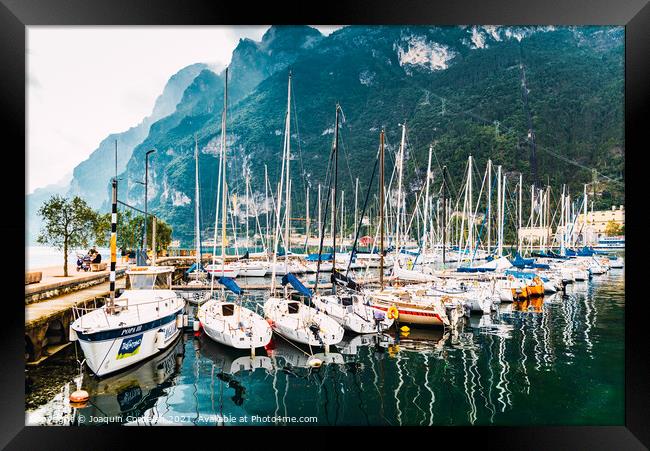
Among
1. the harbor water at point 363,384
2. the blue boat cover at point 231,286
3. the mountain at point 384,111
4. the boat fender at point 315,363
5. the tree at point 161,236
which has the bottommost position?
the harbor water at point 363,384

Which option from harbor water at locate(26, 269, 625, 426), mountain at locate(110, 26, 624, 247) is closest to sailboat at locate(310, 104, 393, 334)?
harbor water at locate(26, 269, 625, 426)

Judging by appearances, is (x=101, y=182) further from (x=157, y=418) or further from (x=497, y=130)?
(x=497, y=130)

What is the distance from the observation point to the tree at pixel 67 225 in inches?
376

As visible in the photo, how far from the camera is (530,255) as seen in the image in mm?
19625

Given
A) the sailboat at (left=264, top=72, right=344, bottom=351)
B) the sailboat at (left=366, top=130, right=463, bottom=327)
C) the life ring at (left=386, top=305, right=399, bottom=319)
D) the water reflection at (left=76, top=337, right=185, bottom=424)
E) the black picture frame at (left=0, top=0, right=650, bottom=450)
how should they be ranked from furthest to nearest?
1. the sailboat at (left=366, top=130, right=463, bottom=327)
2. the life ring at (left=386, top=305, right=399, bottom=319)
3. the sailboat at (left=264, top=72, right=344, bottom=351)
4. the water reflection at (left=76, top=337, right=185, bottom=424)
5. the black picture frame at (left=0, top=0, right=650, bottom=450)

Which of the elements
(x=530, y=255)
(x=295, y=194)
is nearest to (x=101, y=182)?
(x=530, y=255)

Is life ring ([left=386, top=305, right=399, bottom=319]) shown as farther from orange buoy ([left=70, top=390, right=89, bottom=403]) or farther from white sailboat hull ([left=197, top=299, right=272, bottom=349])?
orange buoy ([left=70, top=390, right=89, bottom=403])

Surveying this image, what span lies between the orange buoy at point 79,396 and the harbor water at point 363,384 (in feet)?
0.41

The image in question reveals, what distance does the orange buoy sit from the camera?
219 inches

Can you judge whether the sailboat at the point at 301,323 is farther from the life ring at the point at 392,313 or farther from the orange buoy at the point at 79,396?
the orange buoy at the point at 79,396

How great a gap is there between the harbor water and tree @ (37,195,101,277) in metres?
3.56

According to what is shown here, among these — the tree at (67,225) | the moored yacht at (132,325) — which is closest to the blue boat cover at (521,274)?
the moored yacht at (132,325)
